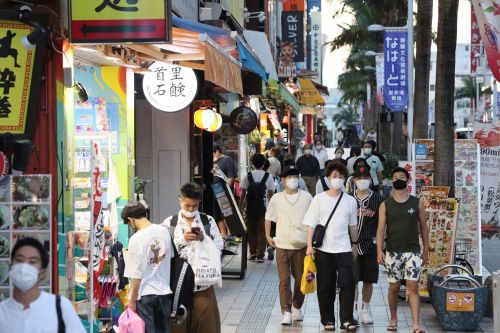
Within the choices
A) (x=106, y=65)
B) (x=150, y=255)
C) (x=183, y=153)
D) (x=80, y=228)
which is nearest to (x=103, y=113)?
(x=106, y=65)

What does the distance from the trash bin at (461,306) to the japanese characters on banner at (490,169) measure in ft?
15.9

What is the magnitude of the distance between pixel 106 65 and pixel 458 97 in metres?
113

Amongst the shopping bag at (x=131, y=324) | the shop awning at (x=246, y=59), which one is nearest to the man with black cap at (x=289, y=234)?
the shop awning at (x=246, y=59)

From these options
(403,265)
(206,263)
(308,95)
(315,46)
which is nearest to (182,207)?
(206,263)

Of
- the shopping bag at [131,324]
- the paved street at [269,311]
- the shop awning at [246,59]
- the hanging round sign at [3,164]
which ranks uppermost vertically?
the shop awning at [246,59]

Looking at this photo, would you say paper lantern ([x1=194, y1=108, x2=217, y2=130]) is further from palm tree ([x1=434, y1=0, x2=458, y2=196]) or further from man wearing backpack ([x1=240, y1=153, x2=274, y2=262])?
palm tree ([x1=434, y1=0, x2=458, y2=196])

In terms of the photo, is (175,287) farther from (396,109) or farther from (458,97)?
(458,97)

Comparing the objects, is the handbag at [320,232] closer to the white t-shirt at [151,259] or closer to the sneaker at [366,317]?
the sneaker at [366,317]

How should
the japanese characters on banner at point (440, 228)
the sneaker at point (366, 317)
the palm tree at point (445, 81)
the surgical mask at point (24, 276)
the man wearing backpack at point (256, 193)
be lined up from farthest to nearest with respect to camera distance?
the man wearing backpack at point (256, 193), the palm tree at point (445, 81), the japanese characters on banner at point (440, 228), the sneaker at point (366, 317), the surgical mask at point (24, 276)

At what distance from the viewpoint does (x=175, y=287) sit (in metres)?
9.05

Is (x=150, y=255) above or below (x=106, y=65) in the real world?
below

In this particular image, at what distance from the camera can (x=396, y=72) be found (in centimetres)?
3152

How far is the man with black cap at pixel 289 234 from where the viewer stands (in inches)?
480

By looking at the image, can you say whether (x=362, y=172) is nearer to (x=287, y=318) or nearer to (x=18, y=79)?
(x=287, y=318)
